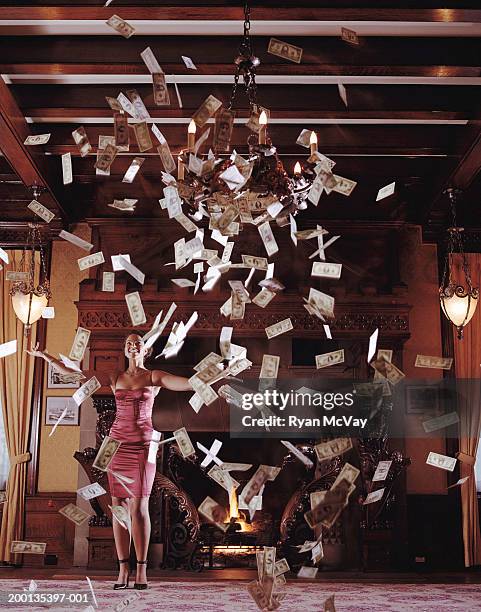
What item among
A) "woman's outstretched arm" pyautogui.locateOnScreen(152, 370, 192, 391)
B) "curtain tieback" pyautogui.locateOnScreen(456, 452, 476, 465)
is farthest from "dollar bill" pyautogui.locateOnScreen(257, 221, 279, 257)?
"curtain tieback" pyautogui.locateOnScreen(456, 452, 476, 465)

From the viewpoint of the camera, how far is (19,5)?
3525mm

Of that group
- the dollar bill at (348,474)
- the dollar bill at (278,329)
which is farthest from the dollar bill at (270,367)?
the dollar bill at (348,474)

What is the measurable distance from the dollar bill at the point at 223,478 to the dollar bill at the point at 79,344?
50.4 inches

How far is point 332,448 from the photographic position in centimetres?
533

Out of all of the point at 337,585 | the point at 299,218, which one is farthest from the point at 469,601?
the point at 299,218

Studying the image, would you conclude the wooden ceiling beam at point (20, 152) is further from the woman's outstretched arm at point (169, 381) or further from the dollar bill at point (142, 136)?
the woman's outstretched arm at point (169, 381)

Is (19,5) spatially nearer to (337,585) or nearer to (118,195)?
(118,195)

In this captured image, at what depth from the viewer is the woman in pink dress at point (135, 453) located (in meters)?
4.25

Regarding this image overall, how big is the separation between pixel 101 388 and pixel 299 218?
226 centimetres

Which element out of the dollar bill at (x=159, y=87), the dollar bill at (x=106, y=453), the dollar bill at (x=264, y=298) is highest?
A: the dollar bill at (x=159, y=87)

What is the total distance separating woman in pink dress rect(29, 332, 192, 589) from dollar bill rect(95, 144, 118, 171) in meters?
1.11

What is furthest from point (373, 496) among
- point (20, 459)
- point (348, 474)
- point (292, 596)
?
point (20, 459)

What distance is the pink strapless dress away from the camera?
14.1 ft

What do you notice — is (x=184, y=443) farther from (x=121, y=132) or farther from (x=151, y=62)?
(x=151, y=62)
